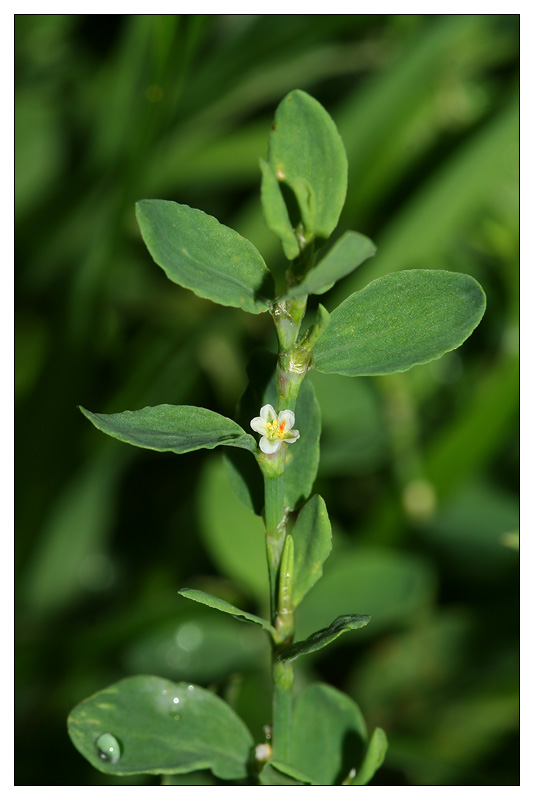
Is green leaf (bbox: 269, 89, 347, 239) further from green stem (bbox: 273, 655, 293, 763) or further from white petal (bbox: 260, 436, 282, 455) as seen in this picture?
green stem (bbox: 273, 655, 293, 763)

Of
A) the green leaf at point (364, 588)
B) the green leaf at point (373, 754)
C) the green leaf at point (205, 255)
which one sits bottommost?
the green leaf at point (364, 588)

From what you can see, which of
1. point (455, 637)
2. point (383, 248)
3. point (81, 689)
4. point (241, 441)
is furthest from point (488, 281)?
point (241, 441)

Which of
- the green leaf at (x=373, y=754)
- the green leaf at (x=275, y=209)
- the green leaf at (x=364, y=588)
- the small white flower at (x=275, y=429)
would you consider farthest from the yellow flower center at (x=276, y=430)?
the green leaf at (x=364, y=588)

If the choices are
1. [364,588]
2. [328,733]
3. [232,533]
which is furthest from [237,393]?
[328,733]

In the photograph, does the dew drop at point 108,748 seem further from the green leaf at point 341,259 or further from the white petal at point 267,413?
the green leaf at point 341,259

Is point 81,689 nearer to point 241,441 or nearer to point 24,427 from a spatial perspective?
point 24,427

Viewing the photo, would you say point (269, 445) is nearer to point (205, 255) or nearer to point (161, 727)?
point (205, 255)
